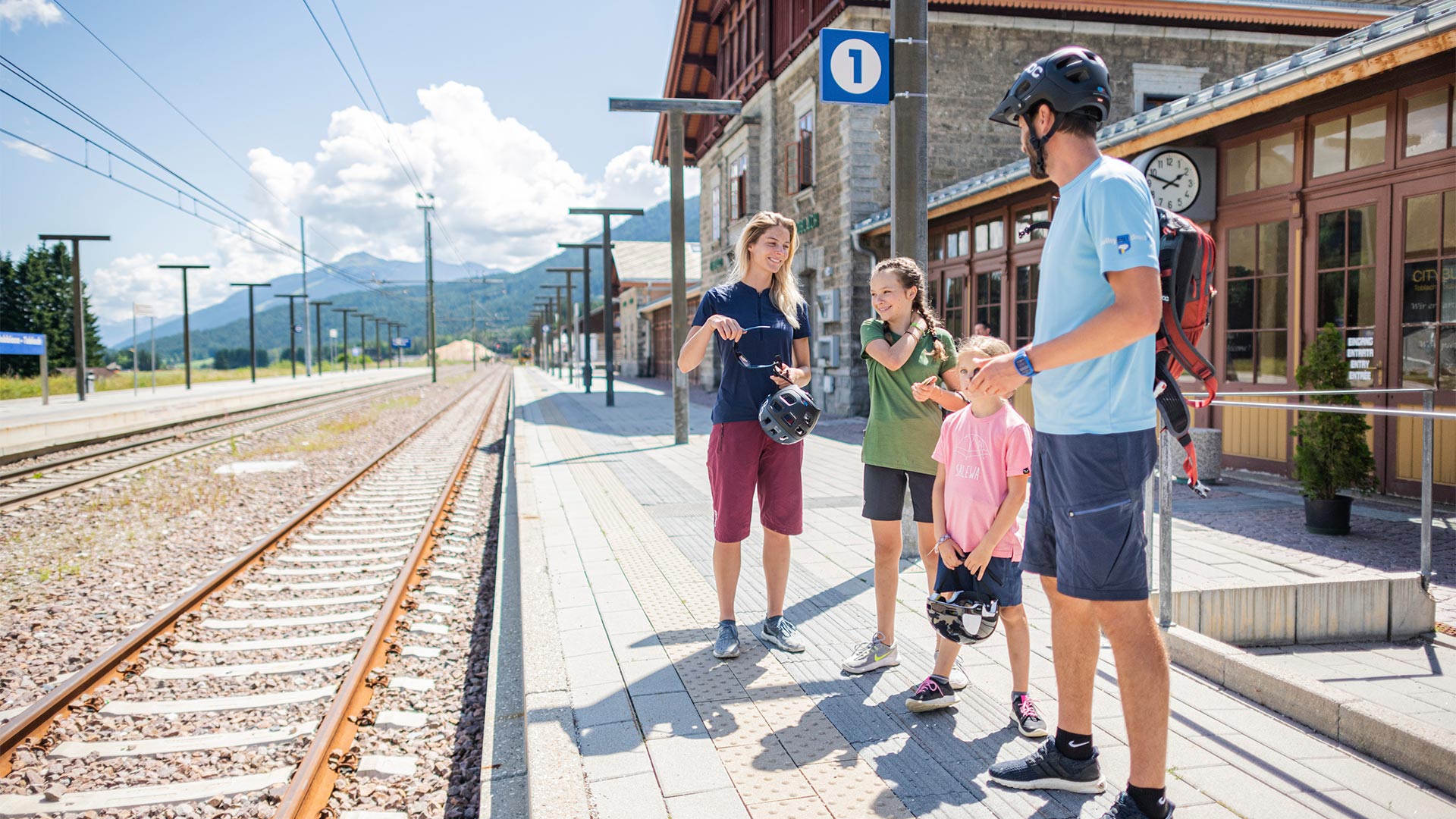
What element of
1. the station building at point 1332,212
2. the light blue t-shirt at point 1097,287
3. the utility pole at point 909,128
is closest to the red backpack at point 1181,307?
the light blue t-shirt at point 1097,287

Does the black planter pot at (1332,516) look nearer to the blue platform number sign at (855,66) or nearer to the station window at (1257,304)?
the station window at (1257,304)

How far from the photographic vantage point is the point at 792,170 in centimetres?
1938

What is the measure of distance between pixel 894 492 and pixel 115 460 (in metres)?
13.4

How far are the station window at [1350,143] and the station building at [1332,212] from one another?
12mm

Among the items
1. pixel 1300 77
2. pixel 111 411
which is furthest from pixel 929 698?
pixel 111 411

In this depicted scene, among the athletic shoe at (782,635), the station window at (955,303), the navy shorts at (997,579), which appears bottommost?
the athletic shoe at (782,635)

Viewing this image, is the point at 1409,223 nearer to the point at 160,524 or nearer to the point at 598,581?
the point at 598,581

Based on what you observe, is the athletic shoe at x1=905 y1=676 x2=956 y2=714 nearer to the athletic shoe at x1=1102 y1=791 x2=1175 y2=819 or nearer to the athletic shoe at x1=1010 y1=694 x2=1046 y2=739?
the athletic shoe at x1=1010 y1=694 x2=1046 y2=739

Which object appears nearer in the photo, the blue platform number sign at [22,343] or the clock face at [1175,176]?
the clock face at [1175,176]

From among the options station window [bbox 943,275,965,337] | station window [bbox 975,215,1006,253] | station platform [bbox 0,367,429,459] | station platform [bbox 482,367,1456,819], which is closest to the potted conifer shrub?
station platform [bbox 482,367,1456,819]

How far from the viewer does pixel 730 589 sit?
3.99 metres

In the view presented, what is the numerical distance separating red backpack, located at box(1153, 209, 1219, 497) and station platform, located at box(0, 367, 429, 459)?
1641 centimetres

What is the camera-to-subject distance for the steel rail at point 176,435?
11.8m

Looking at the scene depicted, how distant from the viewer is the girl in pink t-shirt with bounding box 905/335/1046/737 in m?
3.00
